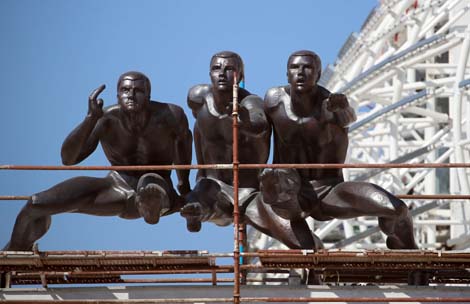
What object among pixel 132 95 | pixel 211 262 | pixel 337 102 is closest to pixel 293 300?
pixel 211 262

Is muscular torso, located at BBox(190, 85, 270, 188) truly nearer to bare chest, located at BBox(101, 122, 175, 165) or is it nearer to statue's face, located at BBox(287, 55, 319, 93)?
bare chest, located at BBox(101, 122, 175, 165)

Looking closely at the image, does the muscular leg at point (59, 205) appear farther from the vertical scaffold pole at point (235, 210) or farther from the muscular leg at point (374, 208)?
the muscular leg at point (374, 208)

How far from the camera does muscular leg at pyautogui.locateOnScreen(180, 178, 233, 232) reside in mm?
12508

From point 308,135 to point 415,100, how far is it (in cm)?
1657

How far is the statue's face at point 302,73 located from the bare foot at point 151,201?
167 cm

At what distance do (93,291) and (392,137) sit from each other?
1987cm

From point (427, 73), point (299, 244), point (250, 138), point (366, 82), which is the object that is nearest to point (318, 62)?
point (250, 138)

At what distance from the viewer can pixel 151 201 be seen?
40.2ft

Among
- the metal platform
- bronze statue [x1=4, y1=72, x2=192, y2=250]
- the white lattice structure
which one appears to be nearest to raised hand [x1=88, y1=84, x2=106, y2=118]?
bronze statue [x1=4, y1=72, x2=192, y2=250]

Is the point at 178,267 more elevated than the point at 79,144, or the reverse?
the point at 79,144

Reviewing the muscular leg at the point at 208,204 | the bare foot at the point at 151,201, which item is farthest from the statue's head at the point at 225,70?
the bare foot at the point at 151,201

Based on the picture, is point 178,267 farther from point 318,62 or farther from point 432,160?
point 432,160

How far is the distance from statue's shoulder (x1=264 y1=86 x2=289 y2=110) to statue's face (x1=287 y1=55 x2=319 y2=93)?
8.0 inches

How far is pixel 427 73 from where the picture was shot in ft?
111
